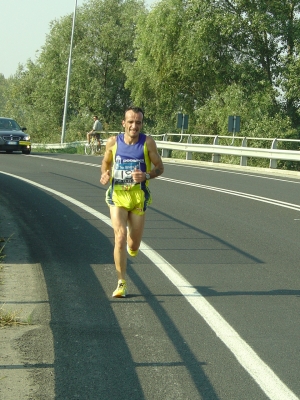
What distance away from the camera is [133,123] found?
23.9ft

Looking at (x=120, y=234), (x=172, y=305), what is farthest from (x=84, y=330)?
(x=120, y=234)

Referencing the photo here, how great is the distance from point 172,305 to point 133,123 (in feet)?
5.10

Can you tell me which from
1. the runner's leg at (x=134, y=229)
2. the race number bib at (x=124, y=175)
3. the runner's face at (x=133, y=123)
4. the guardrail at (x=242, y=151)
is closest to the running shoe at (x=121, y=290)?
the runner's leg at (x=134, y=229)

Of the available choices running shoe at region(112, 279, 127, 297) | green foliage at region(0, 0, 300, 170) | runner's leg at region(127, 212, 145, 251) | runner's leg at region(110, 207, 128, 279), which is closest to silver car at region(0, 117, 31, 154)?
green foliage at region(0, 0, 300, 170)

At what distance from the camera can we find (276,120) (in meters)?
41.3

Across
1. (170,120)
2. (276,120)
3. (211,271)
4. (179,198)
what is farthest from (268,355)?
(170,120)

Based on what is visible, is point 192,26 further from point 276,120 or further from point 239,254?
point 239,254

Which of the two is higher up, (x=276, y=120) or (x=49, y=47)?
(x=49, y=47)

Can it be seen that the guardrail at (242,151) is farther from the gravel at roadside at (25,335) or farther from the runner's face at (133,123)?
the runner's face at (133,123)

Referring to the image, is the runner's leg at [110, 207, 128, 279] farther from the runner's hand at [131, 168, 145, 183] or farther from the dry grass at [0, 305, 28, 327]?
the dry grass at [0, 305, 28, 327]

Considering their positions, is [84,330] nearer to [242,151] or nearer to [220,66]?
[242,151]

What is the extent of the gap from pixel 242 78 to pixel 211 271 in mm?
34585

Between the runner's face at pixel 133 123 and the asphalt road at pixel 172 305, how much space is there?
1.42 m

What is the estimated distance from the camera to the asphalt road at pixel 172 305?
515cm
